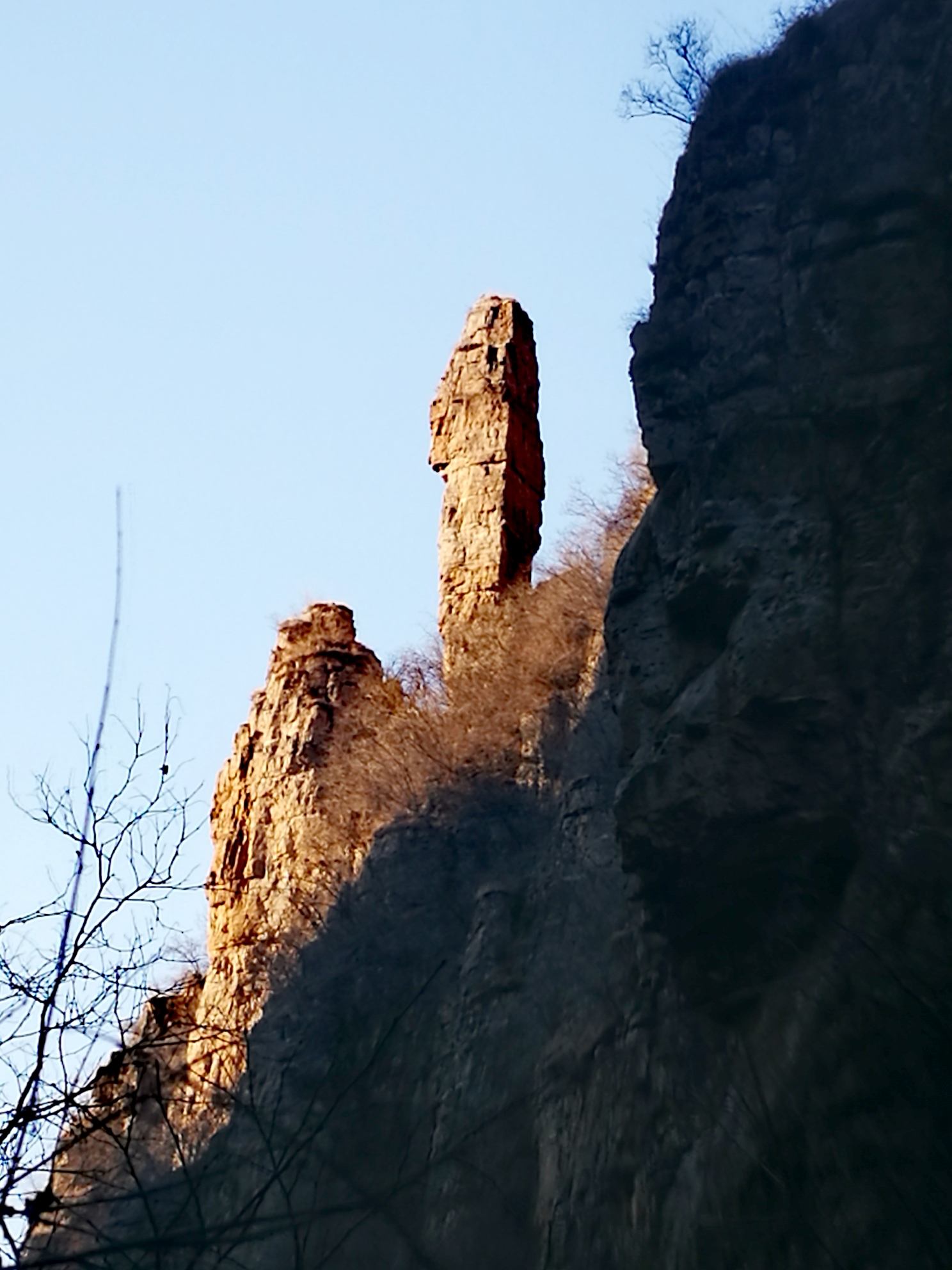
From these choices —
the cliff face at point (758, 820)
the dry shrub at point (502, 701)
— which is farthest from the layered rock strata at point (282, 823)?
the cliff face at point (758, 820)

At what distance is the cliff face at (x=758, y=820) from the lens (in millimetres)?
7660

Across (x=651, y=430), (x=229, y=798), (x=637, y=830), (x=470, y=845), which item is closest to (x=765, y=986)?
(x=637, y=830)

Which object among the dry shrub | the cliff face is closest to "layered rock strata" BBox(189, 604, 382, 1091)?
the dry shrub

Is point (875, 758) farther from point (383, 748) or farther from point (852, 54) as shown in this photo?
point (383, 748)

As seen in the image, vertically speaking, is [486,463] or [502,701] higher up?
[486,463]

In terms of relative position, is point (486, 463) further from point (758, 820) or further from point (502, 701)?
point (758, 820)

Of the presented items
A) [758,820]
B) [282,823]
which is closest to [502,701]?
[282,823]

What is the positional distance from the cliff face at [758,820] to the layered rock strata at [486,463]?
23.7 ft

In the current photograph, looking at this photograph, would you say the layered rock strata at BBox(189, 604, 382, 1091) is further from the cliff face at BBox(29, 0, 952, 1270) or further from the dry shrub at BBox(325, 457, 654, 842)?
the cliff face at BBox(29, 0, 952, 1270)

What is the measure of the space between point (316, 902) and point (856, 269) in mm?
8961

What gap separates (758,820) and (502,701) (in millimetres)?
7448

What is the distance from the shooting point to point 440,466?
66.5 ft

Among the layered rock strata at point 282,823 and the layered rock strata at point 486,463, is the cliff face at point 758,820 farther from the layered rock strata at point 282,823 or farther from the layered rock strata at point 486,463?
the layered rock strata at point 486,463

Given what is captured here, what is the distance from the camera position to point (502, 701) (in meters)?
15.8
